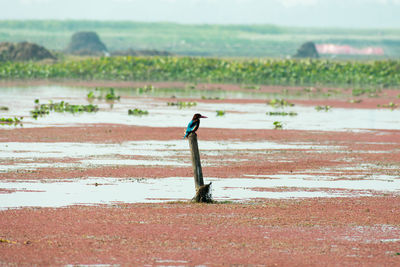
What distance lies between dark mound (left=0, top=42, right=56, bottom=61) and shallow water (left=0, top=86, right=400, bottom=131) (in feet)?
114

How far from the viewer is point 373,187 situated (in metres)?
19.2

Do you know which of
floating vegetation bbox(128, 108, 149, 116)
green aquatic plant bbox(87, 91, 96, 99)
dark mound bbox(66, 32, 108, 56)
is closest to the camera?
floating vegetation bbox(128, 108, 149, 116)

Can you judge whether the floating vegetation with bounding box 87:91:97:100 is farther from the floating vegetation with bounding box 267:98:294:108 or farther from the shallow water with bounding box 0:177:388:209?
the shallow water with bounding box 0:177:388:209

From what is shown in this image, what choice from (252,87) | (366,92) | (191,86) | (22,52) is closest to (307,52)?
(22,52)

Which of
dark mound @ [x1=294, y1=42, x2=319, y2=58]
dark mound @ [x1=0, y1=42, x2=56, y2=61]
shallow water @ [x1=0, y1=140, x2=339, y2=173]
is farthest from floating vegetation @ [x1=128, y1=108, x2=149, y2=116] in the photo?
dark mound @ [x1=294, y1=42, x2=319, y2=58]

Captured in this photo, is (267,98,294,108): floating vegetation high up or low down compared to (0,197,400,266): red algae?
down

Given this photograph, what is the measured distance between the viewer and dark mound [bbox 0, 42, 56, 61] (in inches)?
3367

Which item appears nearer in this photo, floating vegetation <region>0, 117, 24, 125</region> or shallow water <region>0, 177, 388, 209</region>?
shallow water <region>0, 177, 388, 209</region>

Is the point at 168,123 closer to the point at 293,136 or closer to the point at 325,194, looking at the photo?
the point at 293,136

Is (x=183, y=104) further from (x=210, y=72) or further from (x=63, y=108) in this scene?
(x=210, y=72)

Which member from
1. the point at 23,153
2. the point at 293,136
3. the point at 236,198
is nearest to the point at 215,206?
the point at 236,198

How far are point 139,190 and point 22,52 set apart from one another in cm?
7078

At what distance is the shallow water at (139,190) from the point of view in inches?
664

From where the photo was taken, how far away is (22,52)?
86.6m
